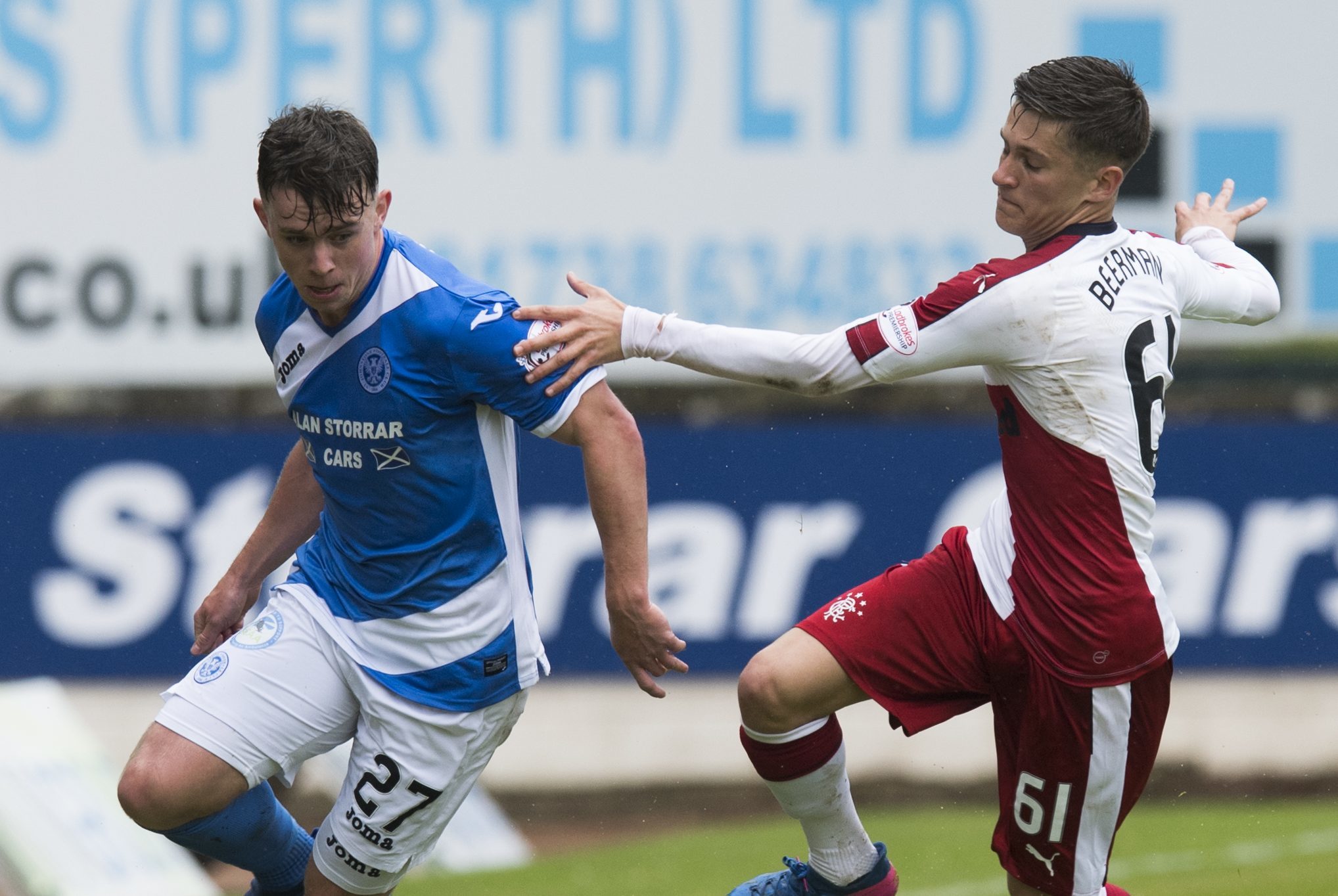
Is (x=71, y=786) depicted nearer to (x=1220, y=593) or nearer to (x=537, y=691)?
(x=537, y=691)

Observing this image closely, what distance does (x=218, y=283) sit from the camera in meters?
8.89

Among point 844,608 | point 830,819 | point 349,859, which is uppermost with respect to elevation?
point 844,608

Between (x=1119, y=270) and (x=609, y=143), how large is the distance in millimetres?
5720

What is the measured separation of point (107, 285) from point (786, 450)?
3.81 m

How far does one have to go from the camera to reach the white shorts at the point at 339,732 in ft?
12.4

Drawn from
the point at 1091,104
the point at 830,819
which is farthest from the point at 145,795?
the point at 1091,104

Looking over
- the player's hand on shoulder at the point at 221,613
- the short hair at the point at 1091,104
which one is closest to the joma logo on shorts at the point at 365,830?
the player's hand on shoulder at the point at 221,613

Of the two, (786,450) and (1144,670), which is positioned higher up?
(1144,670)

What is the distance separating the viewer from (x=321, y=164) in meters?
3.54

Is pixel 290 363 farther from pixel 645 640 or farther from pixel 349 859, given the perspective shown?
pixel 349 859

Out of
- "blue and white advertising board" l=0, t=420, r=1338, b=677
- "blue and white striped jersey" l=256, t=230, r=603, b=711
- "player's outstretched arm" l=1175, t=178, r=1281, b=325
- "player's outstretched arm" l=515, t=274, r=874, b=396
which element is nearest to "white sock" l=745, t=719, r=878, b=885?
"blue and white striped jersey" l=256, t=230, r=603, b=711

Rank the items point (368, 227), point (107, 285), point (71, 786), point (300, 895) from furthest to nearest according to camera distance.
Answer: point (107, 285) → point (71, 786) → point (300, 895) → point (368, 227)

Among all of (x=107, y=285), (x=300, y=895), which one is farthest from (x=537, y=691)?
(x=300, y=895)

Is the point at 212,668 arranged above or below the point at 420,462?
below
